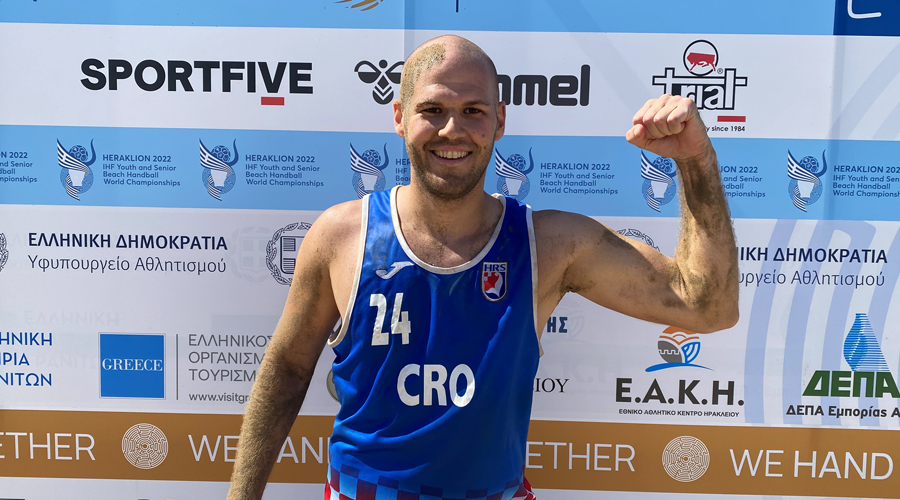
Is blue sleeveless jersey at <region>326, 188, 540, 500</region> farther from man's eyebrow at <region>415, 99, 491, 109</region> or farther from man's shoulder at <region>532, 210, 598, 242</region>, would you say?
man's eyebrow at <region>415, 99, 491, 109</region>

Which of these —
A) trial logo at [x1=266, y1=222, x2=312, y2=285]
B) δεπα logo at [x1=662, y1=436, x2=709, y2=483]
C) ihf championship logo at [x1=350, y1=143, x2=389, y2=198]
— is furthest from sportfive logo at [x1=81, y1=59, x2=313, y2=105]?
δεπα logo at [x1=662, y1=436, x2=709, y2=483]

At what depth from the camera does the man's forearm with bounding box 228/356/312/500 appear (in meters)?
1.78

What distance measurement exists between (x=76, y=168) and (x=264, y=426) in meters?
1.38

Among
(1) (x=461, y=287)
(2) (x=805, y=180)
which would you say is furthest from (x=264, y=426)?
(2) (x=805, y=180)

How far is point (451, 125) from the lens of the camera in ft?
5.06

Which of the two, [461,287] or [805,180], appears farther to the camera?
[805,180]

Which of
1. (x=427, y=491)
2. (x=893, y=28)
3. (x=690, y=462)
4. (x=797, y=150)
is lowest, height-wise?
(x=690, y=462)

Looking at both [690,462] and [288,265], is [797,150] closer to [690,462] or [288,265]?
[690,462]

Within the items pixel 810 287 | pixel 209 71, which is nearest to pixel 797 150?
pixel 810 287

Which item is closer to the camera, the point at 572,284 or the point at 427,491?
the point at 427,491

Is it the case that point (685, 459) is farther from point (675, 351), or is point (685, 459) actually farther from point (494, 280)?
point (494, 280)

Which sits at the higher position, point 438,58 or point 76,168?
point 438,58

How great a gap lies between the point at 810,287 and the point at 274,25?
218 cm

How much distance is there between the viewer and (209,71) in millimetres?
2418
